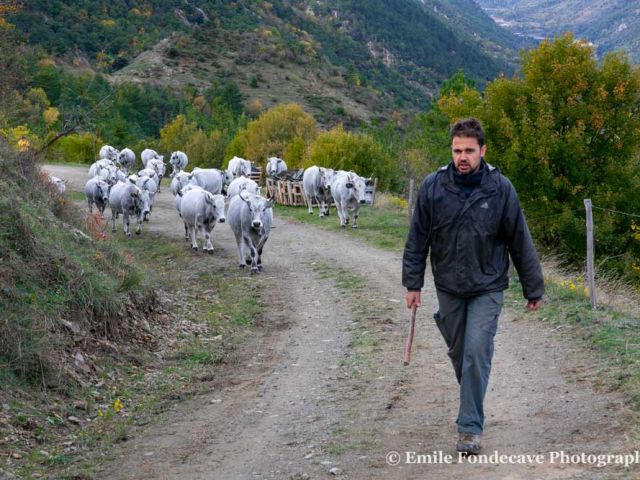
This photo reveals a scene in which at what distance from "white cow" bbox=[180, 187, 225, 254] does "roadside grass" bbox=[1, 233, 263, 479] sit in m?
4.25

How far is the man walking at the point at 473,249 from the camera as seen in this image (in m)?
5.98

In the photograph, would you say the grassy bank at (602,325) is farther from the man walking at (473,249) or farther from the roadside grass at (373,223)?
the roadside grass at (373,223)

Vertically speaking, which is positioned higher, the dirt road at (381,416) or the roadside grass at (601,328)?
the roadside grass at (601,328)

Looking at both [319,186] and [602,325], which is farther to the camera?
[319,186]

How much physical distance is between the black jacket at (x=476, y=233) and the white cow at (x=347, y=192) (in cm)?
1725

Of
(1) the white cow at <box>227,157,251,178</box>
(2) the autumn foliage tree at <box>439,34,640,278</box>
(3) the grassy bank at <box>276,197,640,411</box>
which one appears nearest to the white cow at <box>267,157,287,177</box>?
(1) the white cow at <box>227,157,251,178</box>

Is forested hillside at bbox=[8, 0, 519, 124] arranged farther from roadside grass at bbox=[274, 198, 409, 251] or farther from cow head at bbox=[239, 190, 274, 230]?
cow head at bbox=[239, 190, 274, 230]

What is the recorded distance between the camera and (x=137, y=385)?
8.97 m

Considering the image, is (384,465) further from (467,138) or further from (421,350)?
(421,350)

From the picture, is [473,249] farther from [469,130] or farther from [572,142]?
[572,142]

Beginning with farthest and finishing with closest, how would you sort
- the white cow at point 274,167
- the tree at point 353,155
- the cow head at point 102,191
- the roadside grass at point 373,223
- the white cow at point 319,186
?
1. the white cow at point 274,167
2. the tree at point 353,155
3. the white cow at point 319,186
4. the cow head at point 102,191
5. the roadside grass at point 373,223

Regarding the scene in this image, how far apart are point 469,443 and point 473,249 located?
1.45 metres

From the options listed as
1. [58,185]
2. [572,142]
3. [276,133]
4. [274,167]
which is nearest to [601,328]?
[572,142]

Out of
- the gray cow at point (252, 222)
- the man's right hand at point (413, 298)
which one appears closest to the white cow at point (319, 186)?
the gray cow at point (252, 222)
